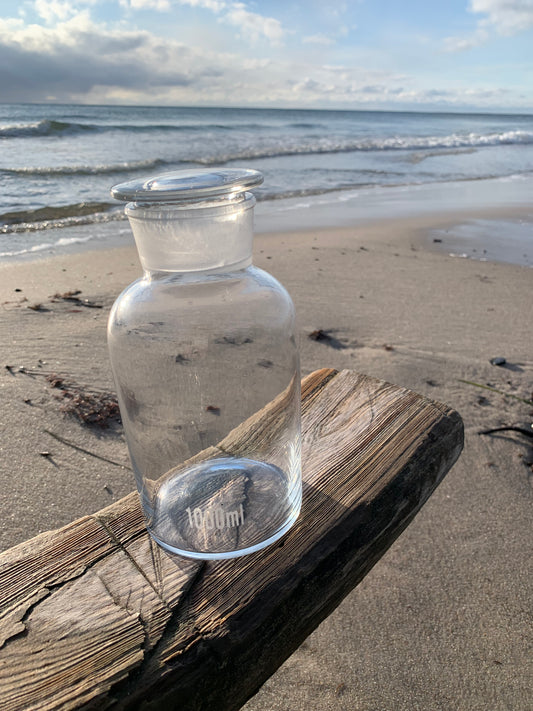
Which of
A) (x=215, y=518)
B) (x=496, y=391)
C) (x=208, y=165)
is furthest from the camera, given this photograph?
(x=208, y=165)

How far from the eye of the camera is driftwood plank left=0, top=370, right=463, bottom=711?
761 mm

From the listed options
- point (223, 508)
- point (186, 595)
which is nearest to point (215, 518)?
point (223, 508)

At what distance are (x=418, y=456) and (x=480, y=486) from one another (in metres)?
0.88

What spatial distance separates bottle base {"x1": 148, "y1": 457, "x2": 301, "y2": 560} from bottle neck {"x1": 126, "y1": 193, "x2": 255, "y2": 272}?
0.47m

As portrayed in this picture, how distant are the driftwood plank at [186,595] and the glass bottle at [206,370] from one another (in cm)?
6

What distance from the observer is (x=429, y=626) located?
143 cm

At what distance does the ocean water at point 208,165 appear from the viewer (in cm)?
675

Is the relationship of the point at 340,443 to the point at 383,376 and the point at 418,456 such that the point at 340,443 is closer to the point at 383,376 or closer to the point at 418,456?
the point at 418,456

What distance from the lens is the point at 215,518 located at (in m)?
1.05

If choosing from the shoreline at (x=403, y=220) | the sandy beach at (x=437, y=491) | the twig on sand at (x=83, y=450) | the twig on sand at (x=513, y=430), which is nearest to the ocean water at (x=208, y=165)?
the shoreline at (x=403, y=220)

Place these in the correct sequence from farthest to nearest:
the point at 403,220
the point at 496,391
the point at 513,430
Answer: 1. the point at 403,220
2. the point at 496,391
3. the point at 513,430

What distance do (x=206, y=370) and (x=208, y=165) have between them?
436 inches

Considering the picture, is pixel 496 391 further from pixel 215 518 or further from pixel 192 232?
pixel 192 232

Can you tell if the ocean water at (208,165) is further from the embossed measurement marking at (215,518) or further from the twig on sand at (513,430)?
the embossed measurement marking at (215,518)
